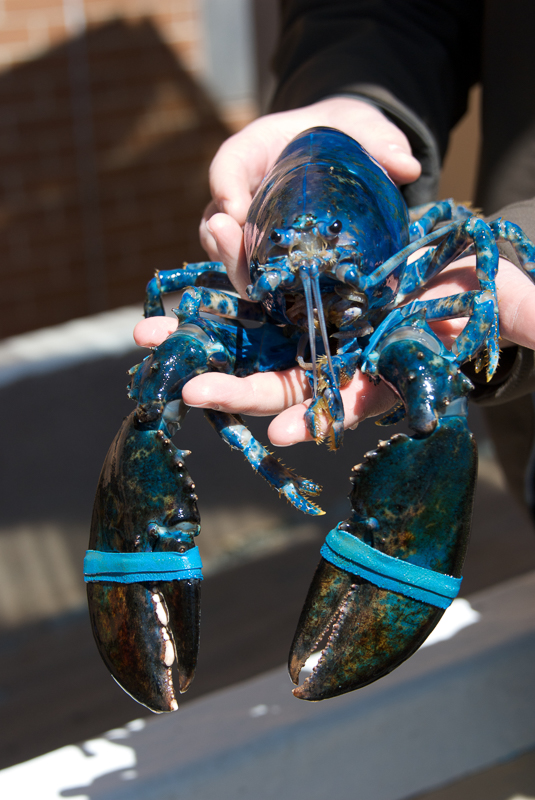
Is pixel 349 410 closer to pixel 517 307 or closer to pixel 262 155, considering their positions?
pixel 517 307

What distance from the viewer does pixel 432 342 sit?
1.35 meters

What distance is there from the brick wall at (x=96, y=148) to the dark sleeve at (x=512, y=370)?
13.6 ft

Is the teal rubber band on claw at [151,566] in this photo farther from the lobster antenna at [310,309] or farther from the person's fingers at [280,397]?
the lobster antenna at [310,309]

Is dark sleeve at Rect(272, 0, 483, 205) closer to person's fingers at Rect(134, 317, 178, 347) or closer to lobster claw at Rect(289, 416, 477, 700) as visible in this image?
person's fingers at Rect(134, 317, 178, 347)

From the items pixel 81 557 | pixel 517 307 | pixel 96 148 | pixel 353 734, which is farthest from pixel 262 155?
pixel 96 148

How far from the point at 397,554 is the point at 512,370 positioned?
586mm

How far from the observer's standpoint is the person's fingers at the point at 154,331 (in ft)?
5.23

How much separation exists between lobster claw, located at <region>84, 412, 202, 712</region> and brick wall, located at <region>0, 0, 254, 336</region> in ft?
13.7

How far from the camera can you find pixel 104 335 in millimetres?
3674

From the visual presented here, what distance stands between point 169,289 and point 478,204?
113cm

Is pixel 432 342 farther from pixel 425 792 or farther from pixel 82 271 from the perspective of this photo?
pixel 82 271

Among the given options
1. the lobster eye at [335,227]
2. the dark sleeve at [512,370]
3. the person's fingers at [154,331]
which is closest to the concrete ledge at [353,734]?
the dark sleeve at [512,370]

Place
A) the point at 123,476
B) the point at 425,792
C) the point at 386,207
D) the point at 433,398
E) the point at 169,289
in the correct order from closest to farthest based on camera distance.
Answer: the point at 433,398 < the point at 123,476 < the point at 386,207 < the point at 169,289 < the point at 425,792

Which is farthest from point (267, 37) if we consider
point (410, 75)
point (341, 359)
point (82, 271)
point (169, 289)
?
point (341, 359)
